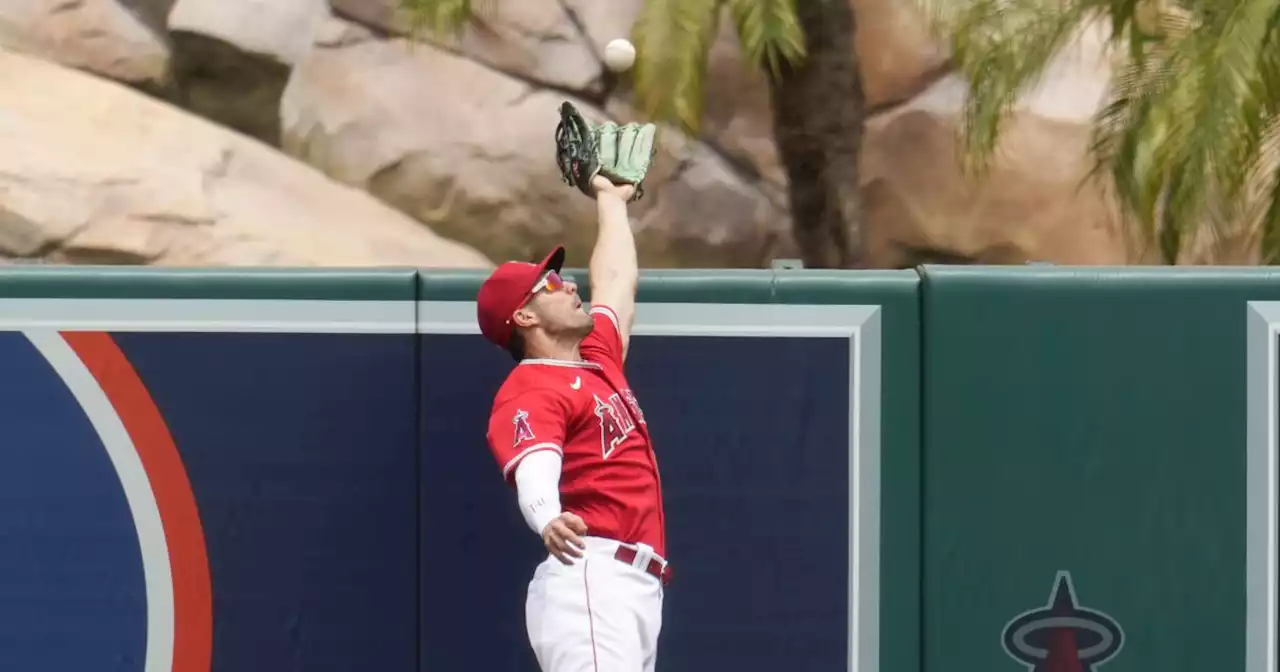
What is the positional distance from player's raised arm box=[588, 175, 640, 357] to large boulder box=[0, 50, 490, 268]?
18.2ft

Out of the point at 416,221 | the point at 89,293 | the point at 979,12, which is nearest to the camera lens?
the point at 89,293

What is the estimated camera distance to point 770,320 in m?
3.49

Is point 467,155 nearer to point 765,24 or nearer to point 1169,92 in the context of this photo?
point 765,24

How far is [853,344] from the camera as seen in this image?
11.4 ft

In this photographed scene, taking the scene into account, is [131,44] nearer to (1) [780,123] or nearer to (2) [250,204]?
(2) [250,204]

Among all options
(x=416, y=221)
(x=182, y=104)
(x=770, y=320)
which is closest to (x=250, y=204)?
(x=416, y=221)

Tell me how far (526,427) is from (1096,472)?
5.41 ft

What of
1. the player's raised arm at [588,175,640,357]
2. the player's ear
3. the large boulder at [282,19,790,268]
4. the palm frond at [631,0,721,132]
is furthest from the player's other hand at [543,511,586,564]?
the large boulder at [282,19,790,268]

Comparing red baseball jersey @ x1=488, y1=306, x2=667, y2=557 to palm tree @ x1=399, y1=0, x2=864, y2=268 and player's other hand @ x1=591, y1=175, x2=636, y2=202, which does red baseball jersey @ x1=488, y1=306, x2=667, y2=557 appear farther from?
palm tree @ x1=399, y1=0, x2=864, y2=268

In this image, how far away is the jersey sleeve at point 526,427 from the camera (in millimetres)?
2887

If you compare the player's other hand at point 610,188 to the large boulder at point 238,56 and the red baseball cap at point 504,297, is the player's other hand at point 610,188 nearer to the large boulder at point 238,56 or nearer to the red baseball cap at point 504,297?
the red baseball cap at point 504,297

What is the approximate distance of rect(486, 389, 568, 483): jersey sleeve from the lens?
289 cm

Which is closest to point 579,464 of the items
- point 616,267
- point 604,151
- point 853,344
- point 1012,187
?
point 616,267

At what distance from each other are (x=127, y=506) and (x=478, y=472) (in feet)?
3.23
